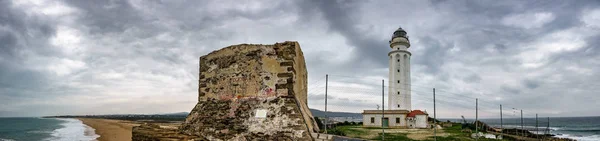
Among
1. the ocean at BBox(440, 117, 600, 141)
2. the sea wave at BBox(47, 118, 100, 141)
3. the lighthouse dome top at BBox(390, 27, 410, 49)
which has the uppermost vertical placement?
the lighthouse dome top at BBox(390, 27, 410, 49)

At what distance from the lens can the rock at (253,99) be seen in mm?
6914

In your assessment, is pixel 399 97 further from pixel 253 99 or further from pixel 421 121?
pixel 253 99

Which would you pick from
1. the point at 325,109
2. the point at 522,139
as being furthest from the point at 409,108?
the point at 325,109

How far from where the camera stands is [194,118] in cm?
805

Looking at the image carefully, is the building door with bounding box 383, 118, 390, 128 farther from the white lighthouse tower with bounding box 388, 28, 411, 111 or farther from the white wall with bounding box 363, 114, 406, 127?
the white lighthouse tower with bounding box 388, 28, 411, 111

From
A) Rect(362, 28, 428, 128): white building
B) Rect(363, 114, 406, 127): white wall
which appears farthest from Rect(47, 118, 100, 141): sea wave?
Rect(362, 28, 428, 128): white building

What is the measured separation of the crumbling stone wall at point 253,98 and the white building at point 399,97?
817 inches

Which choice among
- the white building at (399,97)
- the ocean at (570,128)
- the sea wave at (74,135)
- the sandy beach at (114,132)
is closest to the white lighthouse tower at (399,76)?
the white building at (399,97)

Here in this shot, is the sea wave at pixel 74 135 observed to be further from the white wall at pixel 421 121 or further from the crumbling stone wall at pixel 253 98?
the white wall at pixel 421 121

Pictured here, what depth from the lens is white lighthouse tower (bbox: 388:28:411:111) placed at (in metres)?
30.2

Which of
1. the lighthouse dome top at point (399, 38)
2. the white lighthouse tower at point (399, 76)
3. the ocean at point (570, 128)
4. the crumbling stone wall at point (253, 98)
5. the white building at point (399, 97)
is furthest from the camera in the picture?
the ocean at point (570, 128)

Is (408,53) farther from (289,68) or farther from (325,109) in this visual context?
(289,68)

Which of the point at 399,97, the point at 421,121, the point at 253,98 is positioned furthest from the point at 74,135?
the point at 253,98

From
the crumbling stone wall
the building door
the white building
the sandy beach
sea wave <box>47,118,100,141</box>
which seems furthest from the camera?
the building door
